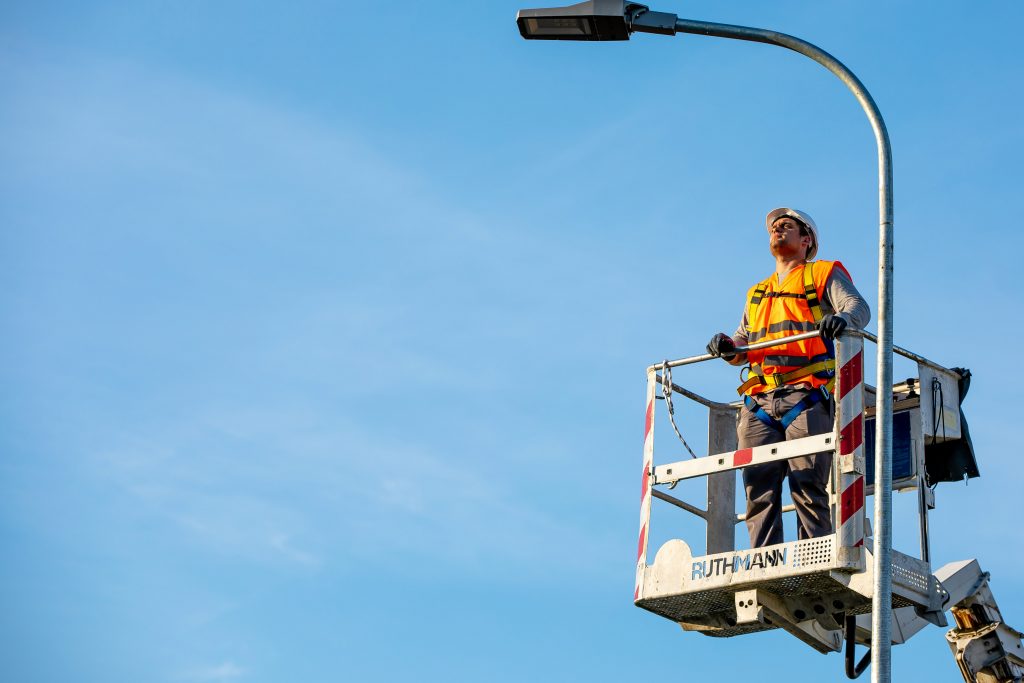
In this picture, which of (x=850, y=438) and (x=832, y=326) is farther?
(x=832, y=326)

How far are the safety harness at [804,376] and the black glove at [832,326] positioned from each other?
15 cm

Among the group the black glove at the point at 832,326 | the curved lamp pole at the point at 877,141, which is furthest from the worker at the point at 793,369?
the curved lamp pole at the point at 877,141

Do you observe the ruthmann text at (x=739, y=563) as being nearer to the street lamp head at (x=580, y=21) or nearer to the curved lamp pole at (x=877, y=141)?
the curved lamp pole at (x=877, y=141)

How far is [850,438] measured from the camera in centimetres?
1153

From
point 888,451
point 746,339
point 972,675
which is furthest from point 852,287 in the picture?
point 972,675

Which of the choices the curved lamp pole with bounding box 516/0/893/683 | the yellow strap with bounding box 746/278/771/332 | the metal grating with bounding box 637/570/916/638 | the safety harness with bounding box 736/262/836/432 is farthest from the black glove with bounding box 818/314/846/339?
the metal grating with bounding box 637/570/916/638

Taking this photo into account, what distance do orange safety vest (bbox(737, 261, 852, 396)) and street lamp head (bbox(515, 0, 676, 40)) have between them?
2126 mm

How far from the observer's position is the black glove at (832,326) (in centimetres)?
1170

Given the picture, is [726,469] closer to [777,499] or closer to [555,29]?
[777,499]

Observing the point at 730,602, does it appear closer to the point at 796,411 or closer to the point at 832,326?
the point at 796,411

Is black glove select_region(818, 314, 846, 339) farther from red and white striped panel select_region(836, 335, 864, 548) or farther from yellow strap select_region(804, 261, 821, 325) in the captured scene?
yellow strap select_region(804, 261, 821, 325)

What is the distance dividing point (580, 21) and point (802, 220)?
7.63 ft

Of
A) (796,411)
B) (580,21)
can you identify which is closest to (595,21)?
(580,21)

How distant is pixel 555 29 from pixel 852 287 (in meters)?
2.98
